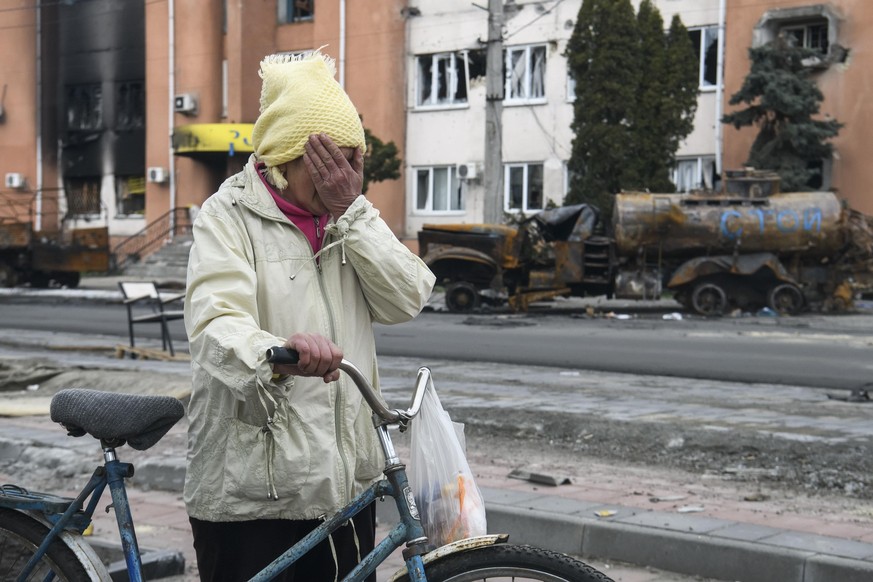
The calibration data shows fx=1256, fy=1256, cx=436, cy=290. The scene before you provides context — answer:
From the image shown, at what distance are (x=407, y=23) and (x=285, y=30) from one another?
502 cm

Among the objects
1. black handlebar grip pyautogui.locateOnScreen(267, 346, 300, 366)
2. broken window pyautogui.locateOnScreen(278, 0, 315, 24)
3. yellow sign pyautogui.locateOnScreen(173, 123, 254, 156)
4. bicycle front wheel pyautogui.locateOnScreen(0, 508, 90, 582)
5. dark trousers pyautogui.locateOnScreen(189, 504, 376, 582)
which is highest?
broken window pyautogui.locateOnScreen(278, 0, 315, 24)

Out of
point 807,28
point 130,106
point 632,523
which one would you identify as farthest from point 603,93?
point 632,523

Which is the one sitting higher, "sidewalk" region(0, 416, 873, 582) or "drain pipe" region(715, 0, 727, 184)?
"drain pipe" region(715, 0, 727, 184)

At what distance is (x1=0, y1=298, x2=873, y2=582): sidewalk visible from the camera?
5.09 meters

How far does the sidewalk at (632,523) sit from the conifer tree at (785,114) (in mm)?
21501

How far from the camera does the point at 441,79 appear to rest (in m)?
35.9

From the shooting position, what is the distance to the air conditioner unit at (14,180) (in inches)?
1711

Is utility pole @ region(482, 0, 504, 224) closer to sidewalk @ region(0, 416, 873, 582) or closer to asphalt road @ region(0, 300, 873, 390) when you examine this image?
asphalt road @ region(0, 300, 873, 390)

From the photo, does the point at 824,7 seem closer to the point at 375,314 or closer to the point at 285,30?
the point at 285,30

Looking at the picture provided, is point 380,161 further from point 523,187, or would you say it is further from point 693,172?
point 693,172

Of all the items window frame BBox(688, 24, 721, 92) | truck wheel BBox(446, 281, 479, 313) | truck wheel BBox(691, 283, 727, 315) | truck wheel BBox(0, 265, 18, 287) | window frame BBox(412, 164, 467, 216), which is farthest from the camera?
window frame BBox(412, 164, 467, 216)

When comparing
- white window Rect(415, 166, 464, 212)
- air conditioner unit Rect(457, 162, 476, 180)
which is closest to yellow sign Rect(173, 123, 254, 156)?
white window Rect(415, 166, 464, 212)

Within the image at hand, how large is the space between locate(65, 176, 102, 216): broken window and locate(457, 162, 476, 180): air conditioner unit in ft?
48.7

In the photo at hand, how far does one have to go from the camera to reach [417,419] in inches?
123
